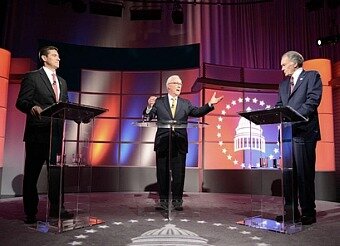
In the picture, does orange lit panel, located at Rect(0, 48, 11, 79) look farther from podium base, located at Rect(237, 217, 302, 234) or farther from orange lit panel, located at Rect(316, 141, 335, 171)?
orange lit panel, located at Rect(316, 141, 335, 171)

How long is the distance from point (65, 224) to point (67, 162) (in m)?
0.53

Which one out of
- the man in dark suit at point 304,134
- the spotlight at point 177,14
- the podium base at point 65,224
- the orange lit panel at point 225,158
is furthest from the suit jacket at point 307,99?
the spotlight at point 177,14

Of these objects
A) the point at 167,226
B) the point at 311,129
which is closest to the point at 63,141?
the point at 167,226

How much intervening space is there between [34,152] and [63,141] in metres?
0.39

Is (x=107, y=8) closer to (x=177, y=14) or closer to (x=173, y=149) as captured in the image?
(x=177, y=14)

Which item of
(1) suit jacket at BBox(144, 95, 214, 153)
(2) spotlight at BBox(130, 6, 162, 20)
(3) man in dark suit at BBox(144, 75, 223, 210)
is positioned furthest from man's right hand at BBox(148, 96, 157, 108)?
(2) spotlight at BBox(130, 6, 162, 20)

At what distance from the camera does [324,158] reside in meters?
5.60

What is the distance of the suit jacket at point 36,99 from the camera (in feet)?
9.61

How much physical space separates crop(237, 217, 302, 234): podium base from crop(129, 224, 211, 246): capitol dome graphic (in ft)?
2.17

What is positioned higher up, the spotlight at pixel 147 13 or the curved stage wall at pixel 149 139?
the spotlight at pixel 147 13

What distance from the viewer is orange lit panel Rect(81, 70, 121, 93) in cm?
711

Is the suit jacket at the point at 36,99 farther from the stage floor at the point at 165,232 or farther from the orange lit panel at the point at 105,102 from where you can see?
the orange lit panel at the point at 105,102

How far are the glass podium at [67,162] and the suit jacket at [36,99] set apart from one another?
0.11m

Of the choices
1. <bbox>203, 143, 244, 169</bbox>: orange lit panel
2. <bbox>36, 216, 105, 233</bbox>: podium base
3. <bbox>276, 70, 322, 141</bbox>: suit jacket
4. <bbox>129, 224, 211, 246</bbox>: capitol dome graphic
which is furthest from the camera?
<bbox>203, 143, 244, 169</bbox>: orange lit panel
